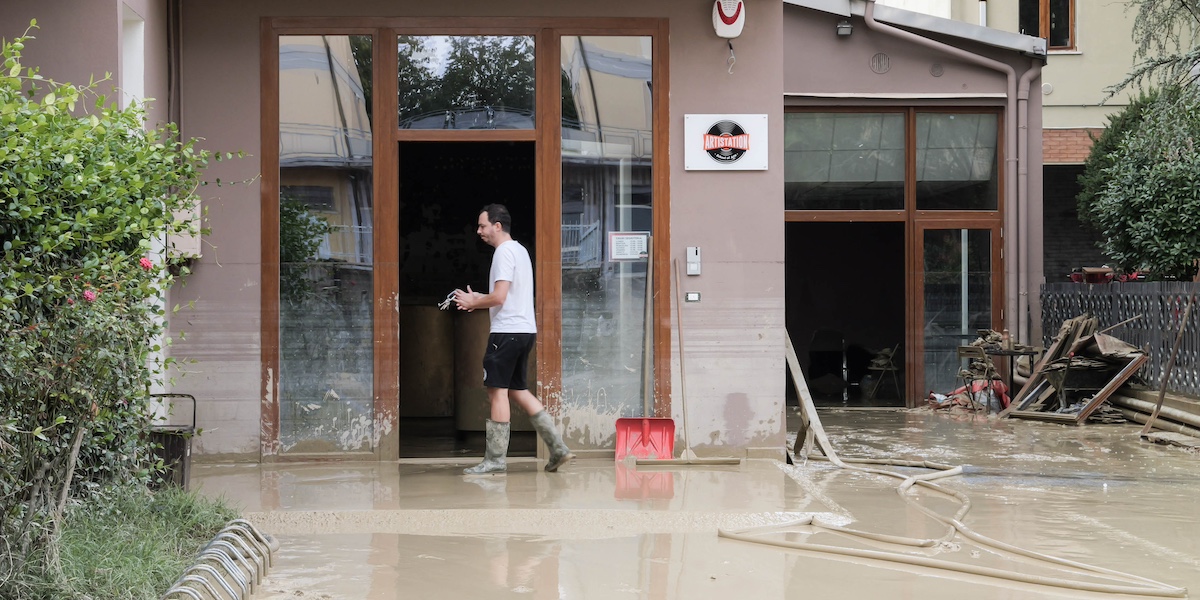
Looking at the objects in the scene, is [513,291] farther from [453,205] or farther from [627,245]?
[453,205]

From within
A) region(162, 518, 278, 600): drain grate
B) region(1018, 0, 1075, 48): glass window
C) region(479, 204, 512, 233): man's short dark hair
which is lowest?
region(162, 518, 278, 600): drain grate

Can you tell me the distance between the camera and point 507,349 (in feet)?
25.6

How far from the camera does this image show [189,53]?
8375mm

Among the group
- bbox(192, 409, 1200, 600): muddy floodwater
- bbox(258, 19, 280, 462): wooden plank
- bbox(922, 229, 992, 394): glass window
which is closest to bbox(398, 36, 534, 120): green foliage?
bbox(258, 19, 280, 462): wooden plank

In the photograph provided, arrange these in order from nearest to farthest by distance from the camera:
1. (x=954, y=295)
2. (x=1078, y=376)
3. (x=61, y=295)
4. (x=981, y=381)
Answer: (x=61, y=295) < (x=1078, y=376) < (x=981, y=381) < (x=954, y=295)

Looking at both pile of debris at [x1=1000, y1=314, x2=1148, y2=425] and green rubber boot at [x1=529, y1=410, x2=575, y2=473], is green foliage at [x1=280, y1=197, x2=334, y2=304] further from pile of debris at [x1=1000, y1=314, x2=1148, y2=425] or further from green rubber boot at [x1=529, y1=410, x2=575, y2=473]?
pile of debris at [x1=1000, y1=314, x2=1148, y2=425]

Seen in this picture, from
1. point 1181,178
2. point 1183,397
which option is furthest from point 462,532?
point 1181,178

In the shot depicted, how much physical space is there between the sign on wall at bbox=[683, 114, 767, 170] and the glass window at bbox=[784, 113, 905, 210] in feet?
17.2

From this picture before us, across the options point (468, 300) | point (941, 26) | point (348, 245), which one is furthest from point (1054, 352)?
point (348, 245)

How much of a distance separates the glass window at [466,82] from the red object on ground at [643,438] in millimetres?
2196

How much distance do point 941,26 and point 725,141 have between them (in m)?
5.96

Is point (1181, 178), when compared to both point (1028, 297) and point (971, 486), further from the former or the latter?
point (971, 486)

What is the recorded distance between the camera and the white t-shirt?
7.81 m

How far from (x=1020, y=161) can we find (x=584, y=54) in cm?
683
